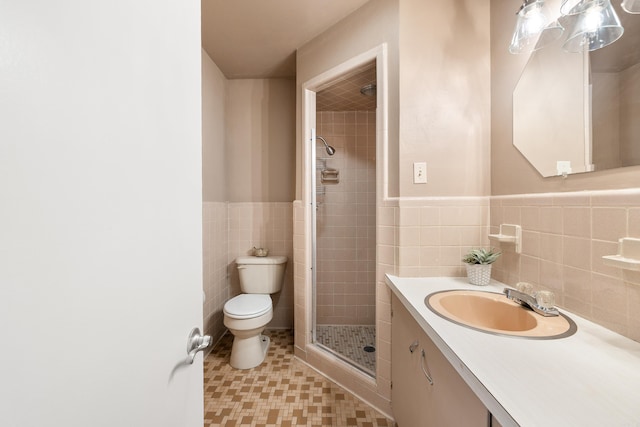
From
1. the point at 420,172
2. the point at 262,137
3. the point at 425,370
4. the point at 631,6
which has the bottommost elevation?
the point at 425,370

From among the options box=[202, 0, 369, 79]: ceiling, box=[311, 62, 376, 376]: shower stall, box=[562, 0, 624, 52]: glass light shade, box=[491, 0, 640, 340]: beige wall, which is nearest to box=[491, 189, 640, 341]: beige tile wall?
box=[491, 0, 640, 340]: beige wall

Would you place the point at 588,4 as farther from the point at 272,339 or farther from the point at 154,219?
the point at 272,339

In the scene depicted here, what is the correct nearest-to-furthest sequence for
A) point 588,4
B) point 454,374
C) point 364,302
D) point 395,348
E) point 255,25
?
point 454,374 < point 588,4 < point 395,348 < point 255,25 < point 364,302

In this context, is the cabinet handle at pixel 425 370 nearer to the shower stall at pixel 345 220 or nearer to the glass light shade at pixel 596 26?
the glass light shade at pixel 596 26

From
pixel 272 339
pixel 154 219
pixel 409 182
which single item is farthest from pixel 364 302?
pixel 154 219

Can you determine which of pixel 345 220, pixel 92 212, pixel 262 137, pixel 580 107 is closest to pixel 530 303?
pixel 580 107

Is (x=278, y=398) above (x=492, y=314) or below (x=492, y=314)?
below

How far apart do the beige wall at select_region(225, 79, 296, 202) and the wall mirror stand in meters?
1.77

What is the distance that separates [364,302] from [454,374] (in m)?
1.79

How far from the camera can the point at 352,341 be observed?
2.19m

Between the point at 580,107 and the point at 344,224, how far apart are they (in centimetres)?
180

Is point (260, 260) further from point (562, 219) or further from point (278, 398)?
point (562, 219)

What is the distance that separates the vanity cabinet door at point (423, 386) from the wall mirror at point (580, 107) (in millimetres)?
820

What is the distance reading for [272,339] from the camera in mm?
2254
